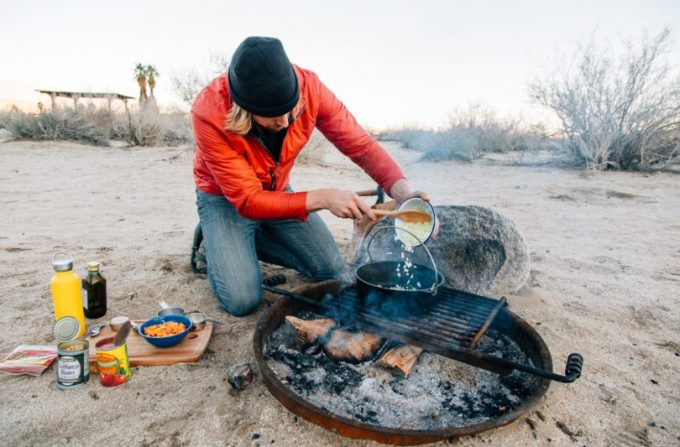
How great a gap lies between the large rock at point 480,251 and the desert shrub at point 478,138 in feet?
30.5

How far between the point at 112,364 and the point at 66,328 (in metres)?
0.36

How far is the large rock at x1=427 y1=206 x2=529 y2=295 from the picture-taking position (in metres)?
2.74

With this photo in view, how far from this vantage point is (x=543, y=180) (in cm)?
841

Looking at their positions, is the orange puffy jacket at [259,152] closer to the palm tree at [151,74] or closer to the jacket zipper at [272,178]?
the jacket zipper at [272,178]

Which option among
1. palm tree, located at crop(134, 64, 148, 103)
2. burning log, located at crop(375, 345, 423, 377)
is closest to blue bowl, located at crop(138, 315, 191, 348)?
burning log, located at crop(375, 345, 423, 377)

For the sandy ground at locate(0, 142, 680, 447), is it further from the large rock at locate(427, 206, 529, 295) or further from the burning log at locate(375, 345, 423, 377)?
the burning log at locate(375, 345, 423, 377)

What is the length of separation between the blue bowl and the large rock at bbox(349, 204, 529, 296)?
1200mm

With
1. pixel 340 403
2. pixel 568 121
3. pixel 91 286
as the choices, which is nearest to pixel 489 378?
pixel 340 403

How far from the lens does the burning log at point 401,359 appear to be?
1.99 metres

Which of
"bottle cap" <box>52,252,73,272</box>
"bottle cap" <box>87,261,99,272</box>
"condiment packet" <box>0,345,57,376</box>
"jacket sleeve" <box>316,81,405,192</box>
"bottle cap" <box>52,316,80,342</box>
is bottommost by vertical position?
"condiment packet" <box>0,345,57,376</box>

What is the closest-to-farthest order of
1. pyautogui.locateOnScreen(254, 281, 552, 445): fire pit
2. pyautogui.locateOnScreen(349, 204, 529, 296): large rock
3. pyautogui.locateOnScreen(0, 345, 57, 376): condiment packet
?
pyautogui.locateOnScreen(254, 281, 552, 445): fire pit
pyautogui.locateOnScreen(0, 345, 57, 376): condiment packet
pyautogui.locateOnScreen(349, 204, 529, 296): large rock

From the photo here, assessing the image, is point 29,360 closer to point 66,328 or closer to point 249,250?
point 66,328

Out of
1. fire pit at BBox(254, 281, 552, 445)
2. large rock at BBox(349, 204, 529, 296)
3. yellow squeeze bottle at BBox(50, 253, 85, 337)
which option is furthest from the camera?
large rock at BBox(349, 204, 529, 296)

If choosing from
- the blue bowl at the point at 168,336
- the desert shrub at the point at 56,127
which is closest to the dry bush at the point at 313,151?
the desert shrub at the point at 56,127
